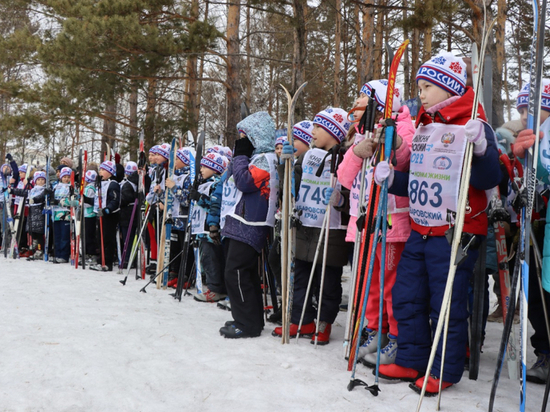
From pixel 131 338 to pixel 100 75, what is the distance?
8.34 meters

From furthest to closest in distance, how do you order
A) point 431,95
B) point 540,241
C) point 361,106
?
point 361,106 < point 540,241 < point 431,95

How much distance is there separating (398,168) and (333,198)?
2.60ft

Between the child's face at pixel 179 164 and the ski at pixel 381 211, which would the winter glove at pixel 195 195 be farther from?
the ski at pixel 381 211

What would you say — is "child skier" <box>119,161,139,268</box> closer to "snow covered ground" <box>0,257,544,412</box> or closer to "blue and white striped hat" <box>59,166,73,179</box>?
"blue and white striped hat" <box>59,166,73,179</box>

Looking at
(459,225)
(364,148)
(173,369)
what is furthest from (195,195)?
(459,225)

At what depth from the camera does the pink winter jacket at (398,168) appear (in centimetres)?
341

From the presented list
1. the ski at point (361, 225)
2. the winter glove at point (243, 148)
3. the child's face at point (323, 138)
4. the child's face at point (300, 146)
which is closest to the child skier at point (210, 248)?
the child's face at point (300, 146)

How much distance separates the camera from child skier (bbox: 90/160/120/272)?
8.48 meters

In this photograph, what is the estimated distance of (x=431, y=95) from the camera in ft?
10.2

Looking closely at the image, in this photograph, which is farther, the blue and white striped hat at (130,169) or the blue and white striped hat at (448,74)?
the blue and white striped hat at (130,169)

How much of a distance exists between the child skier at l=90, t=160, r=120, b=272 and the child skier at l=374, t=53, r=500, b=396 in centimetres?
632

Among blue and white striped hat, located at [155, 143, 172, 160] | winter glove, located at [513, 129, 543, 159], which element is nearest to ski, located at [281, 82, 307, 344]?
winter glove, located at [513, 129, 543, 159]

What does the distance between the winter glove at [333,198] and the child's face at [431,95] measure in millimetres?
1213

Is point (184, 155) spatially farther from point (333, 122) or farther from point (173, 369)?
point (173, 369)
